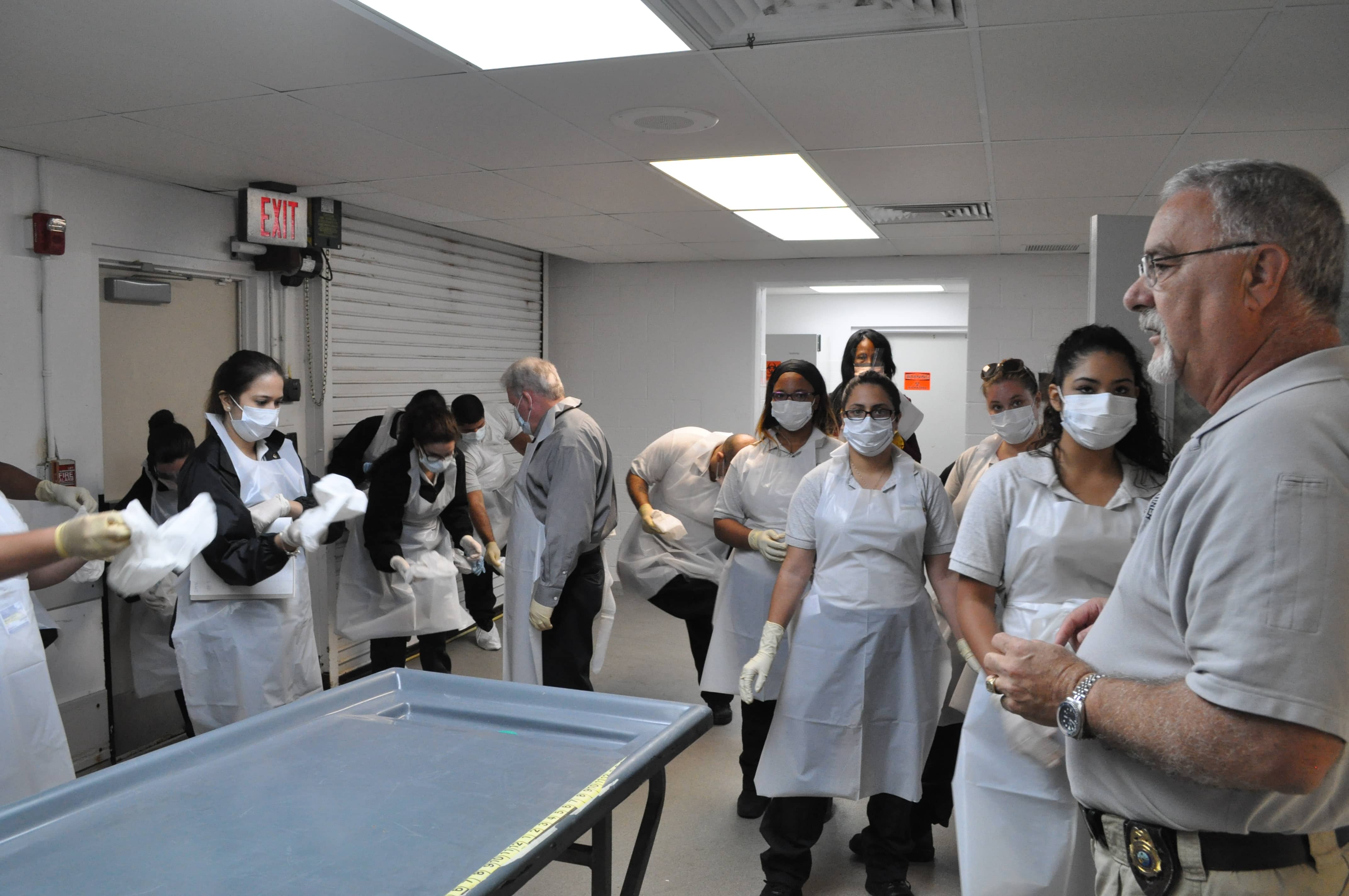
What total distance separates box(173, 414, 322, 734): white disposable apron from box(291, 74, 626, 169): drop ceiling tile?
3.54 feet

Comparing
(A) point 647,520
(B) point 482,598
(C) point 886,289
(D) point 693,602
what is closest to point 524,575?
(A) point 647,520

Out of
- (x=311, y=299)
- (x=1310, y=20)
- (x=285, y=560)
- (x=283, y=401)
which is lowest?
(x=285, y=560)

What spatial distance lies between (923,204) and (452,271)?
2.92 meters

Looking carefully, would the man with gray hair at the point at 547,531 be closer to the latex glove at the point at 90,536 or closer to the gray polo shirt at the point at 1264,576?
the latex glove at the point at 90,536

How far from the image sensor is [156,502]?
367cm

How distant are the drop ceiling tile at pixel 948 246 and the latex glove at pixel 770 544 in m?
2.85

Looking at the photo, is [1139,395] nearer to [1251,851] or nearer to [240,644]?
[1251,851]

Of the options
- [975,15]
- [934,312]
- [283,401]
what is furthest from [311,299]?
[934,312]

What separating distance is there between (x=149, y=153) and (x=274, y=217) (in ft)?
2.40

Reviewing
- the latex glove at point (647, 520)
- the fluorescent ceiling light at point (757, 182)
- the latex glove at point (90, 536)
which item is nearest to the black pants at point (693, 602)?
the latex glove at point (647, 520)

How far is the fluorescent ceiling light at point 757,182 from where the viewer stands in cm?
360

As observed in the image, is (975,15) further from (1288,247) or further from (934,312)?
(934,312)

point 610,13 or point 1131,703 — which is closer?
point 1131,703

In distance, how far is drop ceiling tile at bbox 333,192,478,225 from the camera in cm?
439
